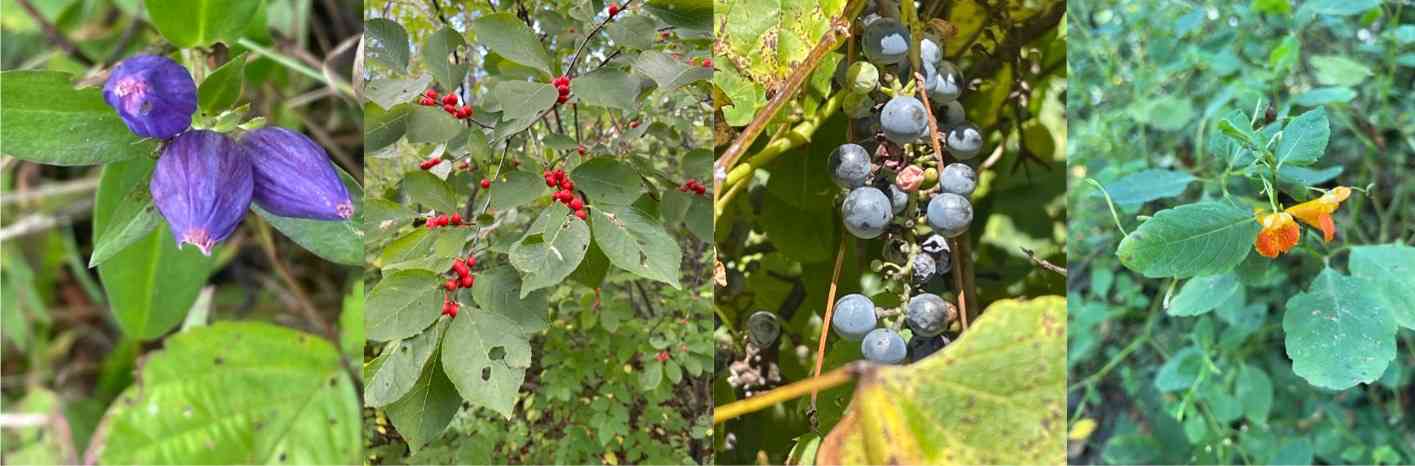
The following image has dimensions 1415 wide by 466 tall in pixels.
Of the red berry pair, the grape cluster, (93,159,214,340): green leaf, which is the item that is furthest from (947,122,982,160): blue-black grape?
(93,159,214,340): green leaf

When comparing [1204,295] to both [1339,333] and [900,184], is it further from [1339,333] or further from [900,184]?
[900,184]

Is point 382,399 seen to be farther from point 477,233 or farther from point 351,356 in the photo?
point 351,356

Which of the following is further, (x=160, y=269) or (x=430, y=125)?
(x=160, y=269)

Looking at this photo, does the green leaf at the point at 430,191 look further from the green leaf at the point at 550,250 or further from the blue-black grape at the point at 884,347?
the blue-black grape at the point at 884,347

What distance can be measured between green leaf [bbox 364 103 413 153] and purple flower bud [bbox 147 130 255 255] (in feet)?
0.19

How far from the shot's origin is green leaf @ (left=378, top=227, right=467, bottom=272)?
1.33 ft

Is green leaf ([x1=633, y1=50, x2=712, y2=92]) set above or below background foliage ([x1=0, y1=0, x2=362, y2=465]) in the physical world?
above

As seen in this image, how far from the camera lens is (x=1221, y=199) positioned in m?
0.62

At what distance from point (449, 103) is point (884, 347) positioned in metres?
0.20

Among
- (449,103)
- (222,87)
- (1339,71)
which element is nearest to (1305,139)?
(1339,71)

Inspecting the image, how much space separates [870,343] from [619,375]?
0.36ft

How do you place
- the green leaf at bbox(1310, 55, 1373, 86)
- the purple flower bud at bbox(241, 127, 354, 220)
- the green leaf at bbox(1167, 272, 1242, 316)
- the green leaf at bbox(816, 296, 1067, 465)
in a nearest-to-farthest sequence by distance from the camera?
the green leaf at bbox(816, 296, 1067, 465) → the purple flower bud at bbox(241, 127, 354, 220) → the green leaf at bbox(1167, 272, 1242, 316) → the green leaf at bbox(1310, 55, 1373, 86)

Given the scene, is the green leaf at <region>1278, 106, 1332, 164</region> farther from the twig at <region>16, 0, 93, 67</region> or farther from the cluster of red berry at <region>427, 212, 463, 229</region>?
the twig at <region>16, 0, 93, 67</region>

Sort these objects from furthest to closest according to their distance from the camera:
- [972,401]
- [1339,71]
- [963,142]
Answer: [1339,71]
[963,142]
[972,401]
